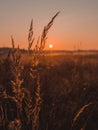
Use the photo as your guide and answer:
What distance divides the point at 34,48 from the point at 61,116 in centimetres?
174

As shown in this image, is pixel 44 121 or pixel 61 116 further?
pixel 61 116

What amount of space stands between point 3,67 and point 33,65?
1.76 metres

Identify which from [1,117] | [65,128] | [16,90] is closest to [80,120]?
[65,128]

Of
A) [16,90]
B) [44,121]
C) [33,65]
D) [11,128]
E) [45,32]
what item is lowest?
[44,121]

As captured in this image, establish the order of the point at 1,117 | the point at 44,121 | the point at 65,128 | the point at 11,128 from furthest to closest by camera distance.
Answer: the point at 65,128, the point at 44,121, the point at 1,117, the point at 11,128

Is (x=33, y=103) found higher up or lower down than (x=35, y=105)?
lower down

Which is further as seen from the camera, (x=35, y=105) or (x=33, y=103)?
(x=33, y=103)

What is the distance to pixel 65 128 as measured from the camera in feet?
9.45

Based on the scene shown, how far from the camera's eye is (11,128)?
1.71 meters

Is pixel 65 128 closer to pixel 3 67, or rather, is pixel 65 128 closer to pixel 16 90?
pixel 3 67

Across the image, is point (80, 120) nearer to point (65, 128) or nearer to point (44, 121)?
point (65, 128)

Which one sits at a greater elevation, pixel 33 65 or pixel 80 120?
pixel 33 65

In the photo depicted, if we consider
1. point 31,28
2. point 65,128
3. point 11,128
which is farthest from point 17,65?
point 65,128

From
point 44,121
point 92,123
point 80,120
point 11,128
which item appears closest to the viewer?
point 11,128
